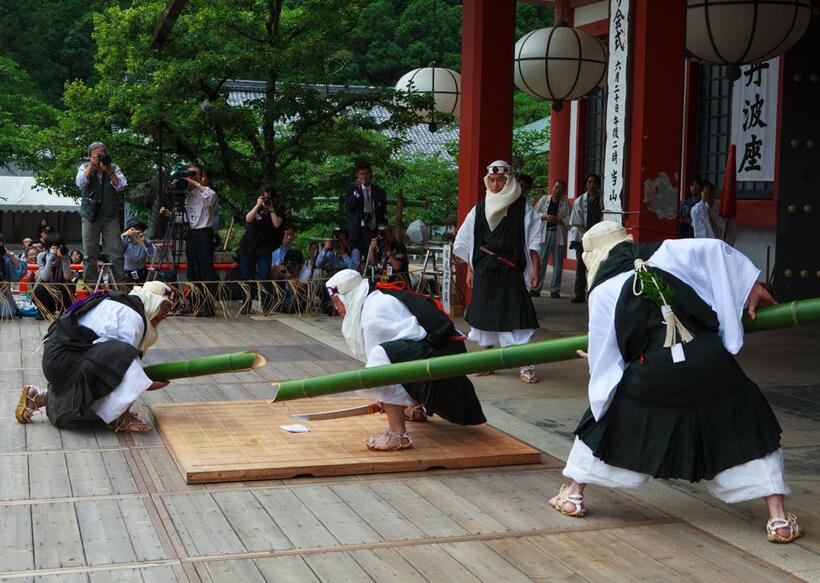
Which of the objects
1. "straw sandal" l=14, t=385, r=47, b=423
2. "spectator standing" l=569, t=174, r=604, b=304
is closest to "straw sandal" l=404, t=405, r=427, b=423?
"straw sandal" l=14, t=385, r=47, b=423

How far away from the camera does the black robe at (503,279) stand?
809cm

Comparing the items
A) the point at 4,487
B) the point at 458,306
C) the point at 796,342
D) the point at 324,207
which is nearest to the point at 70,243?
the point at 324,207

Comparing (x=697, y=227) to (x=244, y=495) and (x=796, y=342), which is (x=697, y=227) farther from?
(x=244, y=495)

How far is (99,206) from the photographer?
1134cm

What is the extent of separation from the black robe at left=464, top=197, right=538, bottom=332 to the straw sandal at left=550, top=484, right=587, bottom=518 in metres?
3.37

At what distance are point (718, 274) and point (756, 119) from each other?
383 inches

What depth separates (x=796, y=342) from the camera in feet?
33.2

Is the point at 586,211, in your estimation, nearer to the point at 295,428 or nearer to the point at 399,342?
the point at 295,428

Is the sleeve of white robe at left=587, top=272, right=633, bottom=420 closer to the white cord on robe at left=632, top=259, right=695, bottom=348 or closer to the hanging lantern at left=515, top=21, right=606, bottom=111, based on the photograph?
the white cord on robe at left=632, top=259, right=695, bottom=348

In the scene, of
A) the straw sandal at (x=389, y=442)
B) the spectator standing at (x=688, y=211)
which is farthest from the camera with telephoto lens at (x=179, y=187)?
the straw sandal at (x=389, y=442)

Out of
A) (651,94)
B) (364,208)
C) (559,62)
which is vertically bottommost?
(364,208)

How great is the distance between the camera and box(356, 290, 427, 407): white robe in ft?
18.2

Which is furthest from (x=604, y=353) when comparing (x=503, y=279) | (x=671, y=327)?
(x=503, y=279)

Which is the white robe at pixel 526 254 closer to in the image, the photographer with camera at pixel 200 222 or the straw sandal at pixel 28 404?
the straw sandal at pixel 28 404
